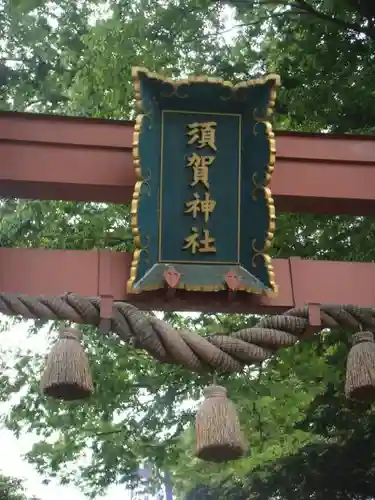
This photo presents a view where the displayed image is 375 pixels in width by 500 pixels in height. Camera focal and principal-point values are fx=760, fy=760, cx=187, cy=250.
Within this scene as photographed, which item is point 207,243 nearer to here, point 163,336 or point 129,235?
point 163,336

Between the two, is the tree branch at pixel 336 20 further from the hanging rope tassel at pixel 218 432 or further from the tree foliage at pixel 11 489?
the tree foliage at pixel 11 489

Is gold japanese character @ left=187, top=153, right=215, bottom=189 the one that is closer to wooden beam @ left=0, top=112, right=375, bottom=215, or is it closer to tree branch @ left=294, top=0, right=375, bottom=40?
wooden beam @ left=0, top=112, right=375, bottom=215

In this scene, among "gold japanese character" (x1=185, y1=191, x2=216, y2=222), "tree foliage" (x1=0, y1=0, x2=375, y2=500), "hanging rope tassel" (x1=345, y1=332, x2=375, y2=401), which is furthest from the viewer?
"tree foliage" (x1=0, y1=0, x2=375, y2=500)

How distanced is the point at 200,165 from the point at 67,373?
111 centimetres

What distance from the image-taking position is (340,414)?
690 cm

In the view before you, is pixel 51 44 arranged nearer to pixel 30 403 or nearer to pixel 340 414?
pixel 30 403

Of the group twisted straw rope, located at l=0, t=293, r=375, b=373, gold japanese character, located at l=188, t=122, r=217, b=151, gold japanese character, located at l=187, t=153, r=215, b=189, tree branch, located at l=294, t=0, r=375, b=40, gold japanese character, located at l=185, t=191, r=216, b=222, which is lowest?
twisted straw rope, located at l=0, t=293, r=375, b=373

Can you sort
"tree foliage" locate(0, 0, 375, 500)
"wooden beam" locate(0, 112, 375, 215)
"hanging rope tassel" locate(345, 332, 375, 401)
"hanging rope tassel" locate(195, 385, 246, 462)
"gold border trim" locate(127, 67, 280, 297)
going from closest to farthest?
"hanging rope tassel" locate(195, 385, 246, 462) → "hanging rope tassel" locate(345, 332, 375, 401) → "gold border trim" locate(127, 67, 280, 297) → "wooden beam" locate(0, 112, 375, 215) → "tree foliage" locate(0, 0, 375, 500)

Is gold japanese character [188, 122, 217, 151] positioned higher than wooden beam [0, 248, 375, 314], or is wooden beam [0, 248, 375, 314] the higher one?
gold japanese character [188, 122, 217, 151]

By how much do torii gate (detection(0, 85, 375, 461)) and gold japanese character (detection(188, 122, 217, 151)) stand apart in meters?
0.31

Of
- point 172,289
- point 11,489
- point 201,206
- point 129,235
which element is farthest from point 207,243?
point 11,489

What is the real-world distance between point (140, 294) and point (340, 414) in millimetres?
4240

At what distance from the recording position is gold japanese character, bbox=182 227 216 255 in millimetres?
3260

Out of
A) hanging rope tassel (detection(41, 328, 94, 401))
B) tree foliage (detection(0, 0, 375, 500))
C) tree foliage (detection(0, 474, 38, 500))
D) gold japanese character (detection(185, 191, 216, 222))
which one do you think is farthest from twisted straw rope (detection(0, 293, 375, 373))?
tree foliage (detection(0, 474, 38, 500))
